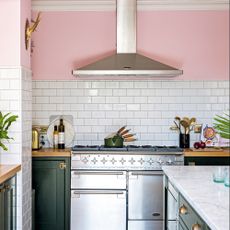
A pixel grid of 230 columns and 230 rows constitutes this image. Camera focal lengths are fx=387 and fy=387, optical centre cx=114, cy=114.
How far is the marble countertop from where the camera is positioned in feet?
4.91

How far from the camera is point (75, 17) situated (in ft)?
14.9

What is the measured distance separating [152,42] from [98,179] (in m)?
1.72

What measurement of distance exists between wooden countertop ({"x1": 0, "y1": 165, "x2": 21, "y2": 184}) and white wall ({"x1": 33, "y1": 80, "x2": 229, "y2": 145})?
4.69 ft

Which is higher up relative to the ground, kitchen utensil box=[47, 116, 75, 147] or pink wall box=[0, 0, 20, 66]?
pink wall box=[0, 0, 20, 66]

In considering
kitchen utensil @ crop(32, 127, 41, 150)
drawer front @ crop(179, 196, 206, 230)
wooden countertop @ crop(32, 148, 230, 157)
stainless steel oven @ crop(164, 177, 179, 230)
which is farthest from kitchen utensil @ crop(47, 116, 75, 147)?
drawer front @ crop(179, 196, 206, 230)

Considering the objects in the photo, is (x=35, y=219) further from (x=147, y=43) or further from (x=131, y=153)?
(x=147, y=43)

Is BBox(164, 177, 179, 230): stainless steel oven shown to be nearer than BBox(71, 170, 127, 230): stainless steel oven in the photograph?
Yes

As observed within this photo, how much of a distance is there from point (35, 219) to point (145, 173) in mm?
1231

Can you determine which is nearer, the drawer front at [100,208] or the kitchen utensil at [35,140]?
the drawer front at [100,208]

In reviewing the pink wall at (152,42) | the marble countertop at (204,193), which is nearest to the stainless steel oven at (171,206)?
the marble countertop at (204,193)

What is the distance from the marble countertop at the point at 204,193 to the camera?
1498 mm

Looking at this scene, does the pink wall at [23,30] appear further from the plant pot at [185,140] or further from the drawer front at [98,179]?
the plant pot at [185,140]

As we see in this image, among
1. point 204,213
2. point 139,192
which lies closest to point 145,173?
point 139,192

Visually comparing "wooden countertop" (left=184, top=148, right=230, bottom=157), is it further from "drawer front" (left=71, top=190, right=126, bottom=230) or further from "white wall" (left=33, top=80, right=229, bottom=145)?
"drawer front" (left=71, top=190, right=126, bottom=230)
